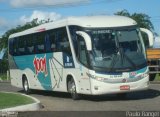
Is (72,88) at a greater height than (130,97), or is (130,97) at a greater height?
(72,88)

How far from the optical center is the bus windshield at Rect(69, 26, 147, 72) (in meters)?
21.3

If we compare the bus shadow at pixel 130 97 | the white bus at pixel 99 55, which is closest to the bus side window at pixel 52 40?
the white bus at pixel 99 55

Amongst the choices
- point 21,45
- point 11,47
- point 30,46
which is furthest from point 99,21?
point 11,47

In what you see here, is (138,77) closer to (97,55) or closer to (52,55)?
(97,55)

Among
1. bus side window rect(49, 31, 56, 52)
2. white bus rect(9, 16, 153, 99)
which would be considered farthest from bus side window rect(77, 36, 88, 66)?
bus side window rect(49, 31, 56, 52)

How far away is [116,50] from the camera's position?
845 inches

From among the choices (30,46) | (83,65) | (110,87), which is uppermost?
(30,46)

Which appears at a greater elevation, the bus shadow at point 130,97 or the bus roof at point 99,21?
the bus roof at point 99,21

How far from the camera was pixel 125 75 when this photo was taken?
2134cm

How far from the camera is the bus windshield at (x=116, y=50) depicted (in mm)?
21297

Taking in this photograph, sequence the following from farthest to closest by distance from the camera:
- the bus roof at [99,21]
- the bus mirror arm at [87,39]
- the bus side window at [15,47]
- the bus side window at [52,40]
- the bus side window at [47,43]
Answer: the bus side window at [15,47] → the bus side window at [47,43] → the bus side window at [52,40] → the bus roof at [99,21] → the bus mirror arm at [87,39]

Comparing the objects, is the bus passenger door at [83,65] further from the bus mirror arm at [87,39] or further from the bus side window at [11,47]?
the bus side window at [11,47]

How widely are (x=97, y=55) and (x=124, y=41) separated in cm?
126

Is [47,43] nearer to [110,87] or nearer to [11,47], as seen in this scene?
[110,87]
